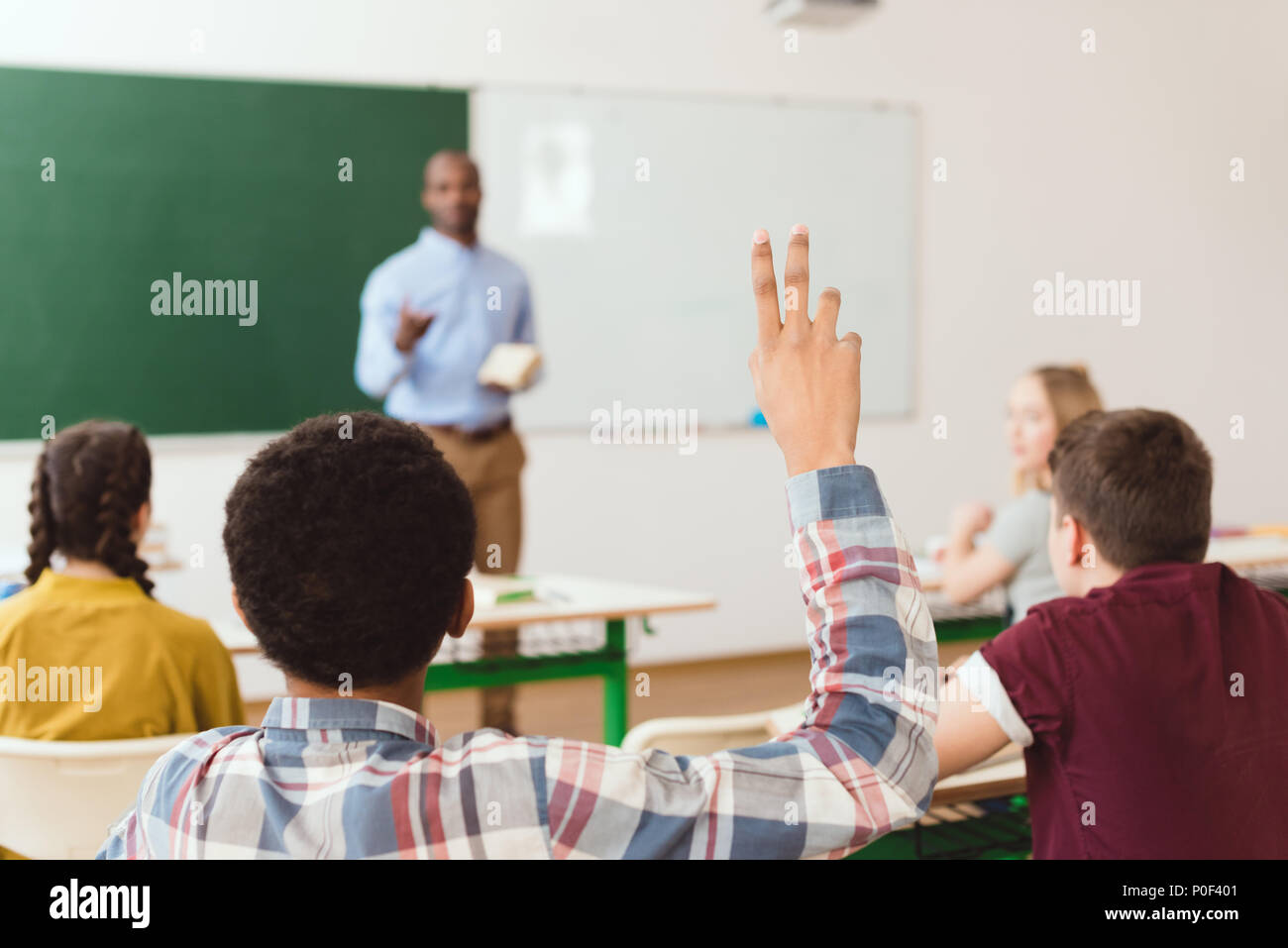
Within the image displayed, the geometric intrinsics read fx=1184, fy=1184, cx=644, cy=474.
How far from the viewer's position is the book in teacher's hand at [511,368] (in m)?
3.76

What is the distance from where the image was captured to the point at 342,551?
2.57ft

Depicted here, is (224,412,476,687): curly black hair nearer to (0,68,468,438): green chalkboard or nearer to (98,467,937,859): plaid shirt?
(98,467,937,859): plaid shirt

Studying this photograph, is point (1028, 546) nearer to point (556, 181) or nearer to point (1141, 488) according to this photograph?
point (1141, 488)

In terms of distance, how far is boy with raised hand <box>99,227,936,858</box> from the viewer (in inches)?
28.4

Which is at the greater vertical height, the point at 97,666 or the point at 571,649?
the point at 97,666

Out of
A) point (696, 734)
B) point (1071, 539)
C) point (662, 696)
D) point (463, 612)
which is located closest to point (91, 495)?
point (696, 734)

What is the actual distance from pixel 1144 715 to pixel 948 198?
461 cm

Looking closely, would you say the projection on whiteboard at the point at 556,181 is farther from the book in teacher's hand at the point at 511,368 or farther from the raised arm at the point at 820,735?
the raised arm at the point at 820,735

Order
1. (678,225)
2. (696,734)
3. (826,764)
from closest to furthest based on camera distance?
(826,764)
(696,734)
(678,225)

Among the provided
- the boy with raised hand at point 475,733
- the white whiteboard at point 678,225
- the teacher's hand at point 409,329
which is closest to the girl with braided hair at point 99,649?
the boy with raised hand at point 475,733
